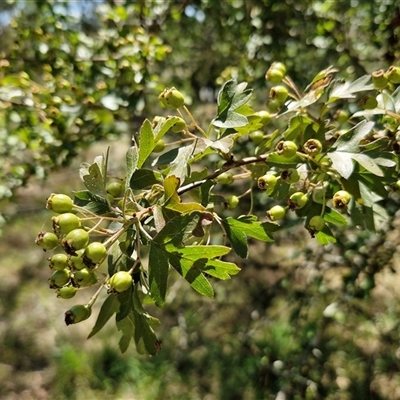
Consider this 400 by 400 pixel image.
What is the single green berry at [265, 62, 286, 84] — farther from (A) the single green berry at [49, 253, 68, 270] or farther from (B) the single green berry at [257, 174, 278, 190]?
(A) the single green berry at [49, 253, 68, 270]

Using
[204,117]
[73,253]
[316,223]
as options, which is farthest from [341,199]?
[204,117]

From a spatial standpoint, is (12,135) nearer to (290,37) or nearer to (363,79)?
(290,37)

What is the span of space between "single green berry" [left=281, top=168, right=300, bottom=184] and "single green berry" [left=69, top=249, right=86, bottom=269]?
41 centimetres


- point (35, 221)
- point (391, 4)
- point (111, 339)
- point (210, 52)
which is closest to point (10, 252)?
point (35, 221)

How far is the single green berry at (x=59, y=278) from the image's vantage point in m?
0.78

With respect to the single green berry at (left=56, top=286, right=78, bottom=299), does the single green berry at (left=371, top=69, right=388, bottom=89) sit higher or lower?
higher

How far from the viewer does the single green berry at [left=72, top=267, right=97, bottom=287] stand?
77cm

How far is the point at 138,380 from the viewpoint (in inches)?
142

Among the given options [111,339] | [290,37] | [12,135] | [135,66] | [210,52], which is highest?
A: [135,66]

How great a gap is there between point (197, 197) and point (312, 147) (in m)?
0.25

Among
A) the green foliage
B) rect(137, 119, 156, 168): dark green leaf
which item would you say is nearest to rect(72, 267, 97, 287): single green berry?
rect(137, 119, 156, 168): dark green leaf

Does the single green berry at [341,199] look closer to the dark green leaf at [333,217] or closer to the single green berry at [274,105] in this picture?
the dark green leaf at [333,217]

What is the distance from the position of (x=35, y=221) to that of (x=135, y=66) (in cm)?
461

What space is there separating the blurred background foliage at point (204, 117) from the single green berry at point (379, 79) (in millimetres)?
924
